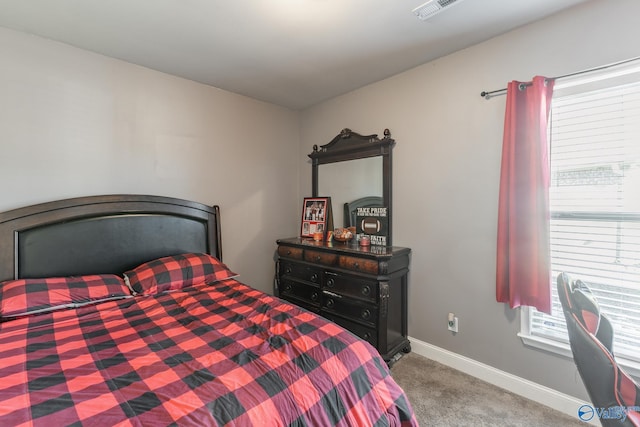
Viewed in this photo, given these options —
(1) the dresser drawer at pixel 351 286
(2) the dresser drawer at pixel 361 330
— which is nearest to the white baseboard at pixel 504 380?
(2) the dresser drawer at pixel 361 330

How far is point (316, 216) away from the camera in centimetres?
332

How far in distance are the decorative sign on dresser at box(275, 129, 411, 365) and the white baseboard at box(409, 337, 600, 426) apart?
196 mm

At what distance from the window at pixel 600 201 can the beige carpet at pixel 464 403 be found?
41cm

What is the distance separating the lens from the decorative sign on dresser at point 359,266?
7.63 feet

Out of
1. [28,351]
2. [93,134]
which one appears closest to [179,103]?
[93,134]

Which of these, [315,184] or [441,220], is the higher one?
[315,184]

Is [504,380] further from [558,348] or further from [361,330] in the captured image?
[361,330]

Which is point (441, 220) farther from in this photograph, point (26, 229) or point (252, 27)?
point (26, 229)

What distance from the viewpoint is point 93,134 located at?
7.54 ft

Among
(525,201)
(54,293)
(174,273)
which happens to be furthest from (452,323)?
(54,293)

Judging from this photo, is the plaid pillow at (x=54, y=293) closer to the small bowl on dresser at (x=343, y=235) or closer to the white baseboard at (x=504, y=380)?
the small bowl on dresser at (x=343, y=235)

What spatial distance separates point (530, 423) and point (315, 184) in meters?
2.73

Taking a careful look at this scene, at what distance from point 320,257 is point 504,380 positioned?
1.67 m

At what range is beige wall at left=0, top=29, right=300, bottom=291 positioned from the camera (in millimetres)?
2031
